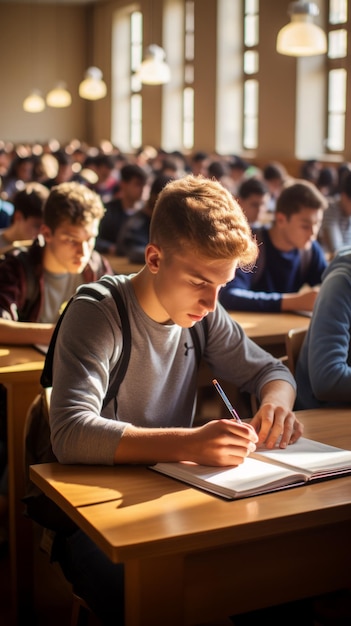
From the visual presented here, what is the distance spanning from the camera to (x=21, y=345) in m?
2.77

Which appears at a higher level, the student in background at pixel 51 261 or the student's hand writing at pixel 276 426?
the student in background at pixel 51 261

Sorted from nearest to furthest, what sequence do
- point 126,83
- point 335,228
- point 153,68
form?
point 335,228
point 153,68
point 126,83

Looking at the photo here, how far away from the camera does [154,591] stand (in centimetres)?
139

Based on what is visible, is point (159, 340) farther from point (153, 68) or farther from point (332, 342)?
point (153, 68)

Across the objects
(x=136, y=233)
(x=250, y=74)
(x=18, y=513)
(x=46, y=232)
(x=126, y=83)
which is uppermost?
(x=126, y=83)

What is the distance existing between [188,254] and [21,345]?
1198mm

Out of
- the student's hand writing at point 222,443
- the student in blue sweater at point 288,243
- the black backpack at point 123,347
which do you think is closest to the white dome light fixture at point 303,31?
the student in blue sweater at point 288,243

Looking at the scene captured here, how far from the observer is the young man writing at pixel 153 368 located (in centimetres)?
164

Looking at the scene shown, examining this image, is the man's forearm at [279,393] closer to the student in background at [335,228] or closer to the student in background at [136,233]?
the student in background at [136,233]

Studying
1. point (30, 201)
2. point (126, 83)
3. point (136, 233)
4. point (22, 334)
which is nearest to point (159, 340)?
point (22, 334)

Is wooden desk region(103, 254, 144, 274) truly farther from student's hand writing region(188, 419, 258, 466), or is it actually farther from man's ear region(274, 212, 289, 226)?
student's hand writing region(188, 419, 258, 466)

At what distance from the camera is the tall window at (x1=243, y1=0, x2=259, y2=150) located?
1231 cm

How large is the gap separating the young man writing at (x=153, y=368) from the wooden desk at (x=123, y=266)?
2570 millimetres

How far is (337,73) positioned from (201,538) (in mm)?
10326
